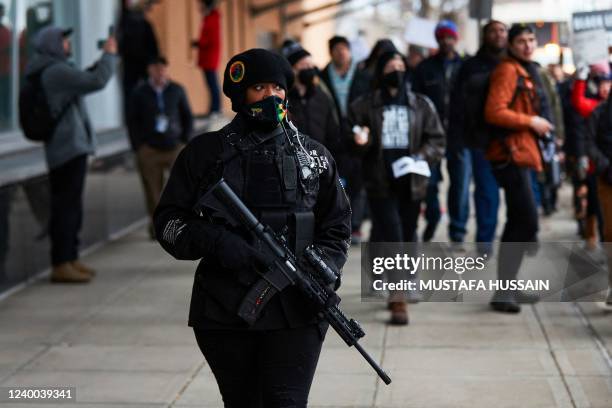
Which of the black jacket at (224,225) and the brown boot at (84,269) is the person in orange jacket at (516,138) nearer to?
the brown boot at (84,269)

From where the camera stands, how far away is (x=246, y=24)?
28672 millimetres

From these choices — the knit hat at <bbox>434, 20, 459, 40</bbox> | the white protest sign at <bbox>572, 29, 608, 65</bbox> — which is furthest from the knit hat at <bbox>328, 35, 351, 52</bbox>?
the white protest sign at <bbox>572, 29, 608, 65</bbox>

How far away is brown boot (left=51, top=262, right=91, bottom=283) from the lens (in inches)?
390

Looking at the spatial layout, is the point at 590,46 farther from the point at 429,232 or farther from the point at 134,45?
the point at 134,45

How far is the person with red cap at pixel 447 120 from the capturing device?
11297 mm

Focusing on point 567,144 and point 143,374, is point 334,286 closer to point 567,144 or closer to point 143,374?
point 143,374

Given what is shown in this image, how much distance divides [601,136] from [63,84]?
399cm

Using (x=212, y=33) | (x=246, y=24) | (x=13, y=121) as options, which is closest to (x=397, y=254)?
(x=13, y=121)

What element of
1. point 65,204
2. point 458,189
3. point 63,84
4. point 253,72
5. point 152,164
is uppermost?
point 253,72

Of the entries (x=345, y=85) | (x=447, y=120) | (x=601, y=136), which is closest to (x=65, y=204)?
(x=345, y=85)

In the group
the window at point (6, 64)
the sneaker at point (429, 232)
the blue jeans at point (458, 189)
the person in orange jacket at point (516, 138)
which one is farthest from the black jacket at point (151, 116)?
the person in orange jacket at point (516, 138)

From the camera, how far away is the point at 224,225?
13.2 ft

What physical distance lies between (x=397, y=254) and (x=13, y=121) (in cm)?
564

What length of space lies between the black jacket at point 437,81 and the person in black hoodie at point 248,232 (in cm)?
733
